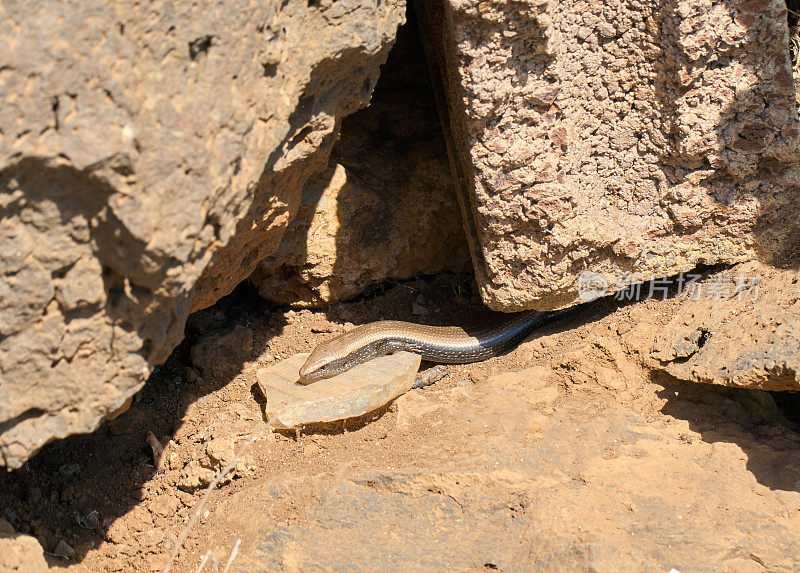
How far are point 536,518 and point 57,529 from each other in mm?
2268

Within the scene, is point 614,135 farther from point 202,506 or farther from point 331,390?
point 202,506

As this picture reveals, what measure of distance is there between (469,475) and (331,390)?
1.03 metres

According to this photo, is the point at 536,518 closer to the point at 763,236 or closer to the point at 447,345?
the point at 447,345

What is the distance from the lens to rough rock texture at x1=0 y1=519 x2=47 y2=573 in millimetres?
2488

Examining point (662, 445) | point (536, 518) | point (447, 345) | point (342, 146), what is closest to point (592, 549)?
point (536, 518)

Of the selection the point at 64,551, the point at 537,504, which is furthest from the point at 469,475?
the point at 64,551

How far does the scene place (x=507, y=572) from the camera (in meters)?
2.71

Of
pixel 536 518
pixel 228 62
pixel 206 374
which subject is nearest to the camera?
pixel 228 62

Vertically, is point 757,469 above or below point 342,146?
below

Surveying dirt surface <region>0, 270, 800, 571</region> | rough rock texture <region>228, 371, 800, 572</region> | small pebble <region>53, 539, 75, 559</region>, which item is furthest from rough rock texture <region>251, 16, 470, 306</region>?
small pebble <region>53, 539, 75, 559</region>

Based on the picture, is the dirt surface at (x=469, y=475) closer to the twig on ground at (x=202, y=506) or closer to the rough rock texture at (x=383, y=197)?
the twig on ground at (x=202, y=506)

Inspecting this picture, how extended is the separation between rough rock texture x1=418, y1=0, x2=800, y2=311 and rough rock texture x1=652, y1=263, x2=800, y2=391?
0.63 ft

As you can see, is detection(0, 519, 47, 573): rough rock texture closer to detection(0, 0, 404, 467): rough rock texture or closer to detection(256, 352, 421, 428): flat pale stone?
detection(0, 0, 404, 467): rough rock texture

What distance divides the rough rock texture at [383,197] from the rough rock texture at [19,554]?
222cm
